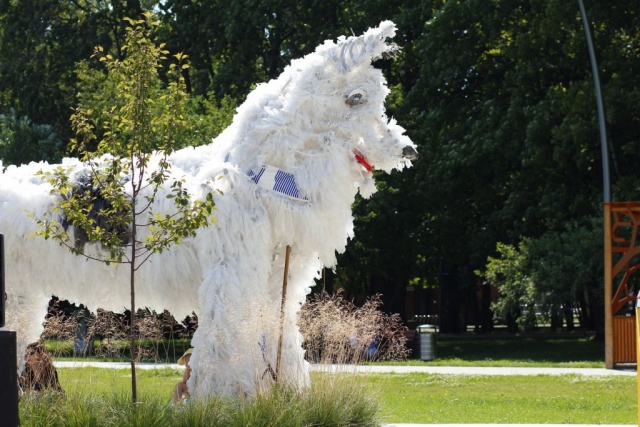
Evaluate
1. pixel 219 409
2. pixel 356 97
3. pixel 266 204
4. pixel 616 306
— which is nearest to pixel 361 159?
pixel 356 97

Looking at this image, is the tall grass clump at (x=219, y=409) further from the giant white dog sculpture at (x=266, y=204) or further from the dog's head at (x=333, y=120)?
the dog's head at (x=333, y=120)

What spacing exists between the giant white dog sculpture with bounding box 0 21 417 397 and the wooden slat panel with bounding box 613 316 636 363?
32.6 feet

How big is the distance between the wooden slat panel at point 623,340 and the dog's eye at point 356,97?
1017cm

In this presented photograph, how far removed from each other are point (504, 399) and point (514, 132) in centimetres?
1225

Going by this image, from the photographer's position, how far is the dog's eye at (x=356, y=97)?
873 cm

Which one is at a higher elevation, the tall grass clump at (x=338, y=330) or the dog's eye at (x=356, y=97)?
the dog's eye at (x=356, y=97)

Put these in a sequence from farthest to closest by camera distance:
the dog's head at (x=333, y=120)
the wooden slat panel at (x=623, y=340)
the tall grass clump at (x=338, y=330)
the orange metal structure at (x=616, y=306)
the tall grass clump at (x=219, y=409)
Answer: the wooden slat panel at (x=623, y=340) → the orange metal structure at (x=616, y=306) → the dog's head at (x=333, y=120) → the tall grass clump at (x=338, y=330) → the tall grass clump at (x=219, y=409)

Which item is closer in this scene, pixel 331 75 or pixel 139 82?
pixel 139 82

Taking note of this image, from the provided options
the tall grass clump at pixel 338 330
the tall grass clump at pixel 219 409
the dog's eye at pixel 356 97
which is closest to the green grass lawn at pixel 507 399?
the tall grass clump at pixel 338 330

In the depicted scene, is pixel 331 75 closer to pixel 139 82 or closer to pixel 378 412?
pixel 139 82

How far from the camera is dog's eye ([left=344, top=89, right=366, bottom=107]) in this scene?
8.73 m

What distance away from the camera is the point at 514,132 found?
2366cm

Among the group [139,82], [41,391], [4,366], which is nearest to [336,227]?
[139,82]

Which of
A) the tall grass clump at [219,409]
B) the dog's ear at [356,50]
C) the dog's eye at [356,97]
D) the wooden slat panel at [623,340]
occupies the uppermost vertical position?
the dog's ear at [356,50]
